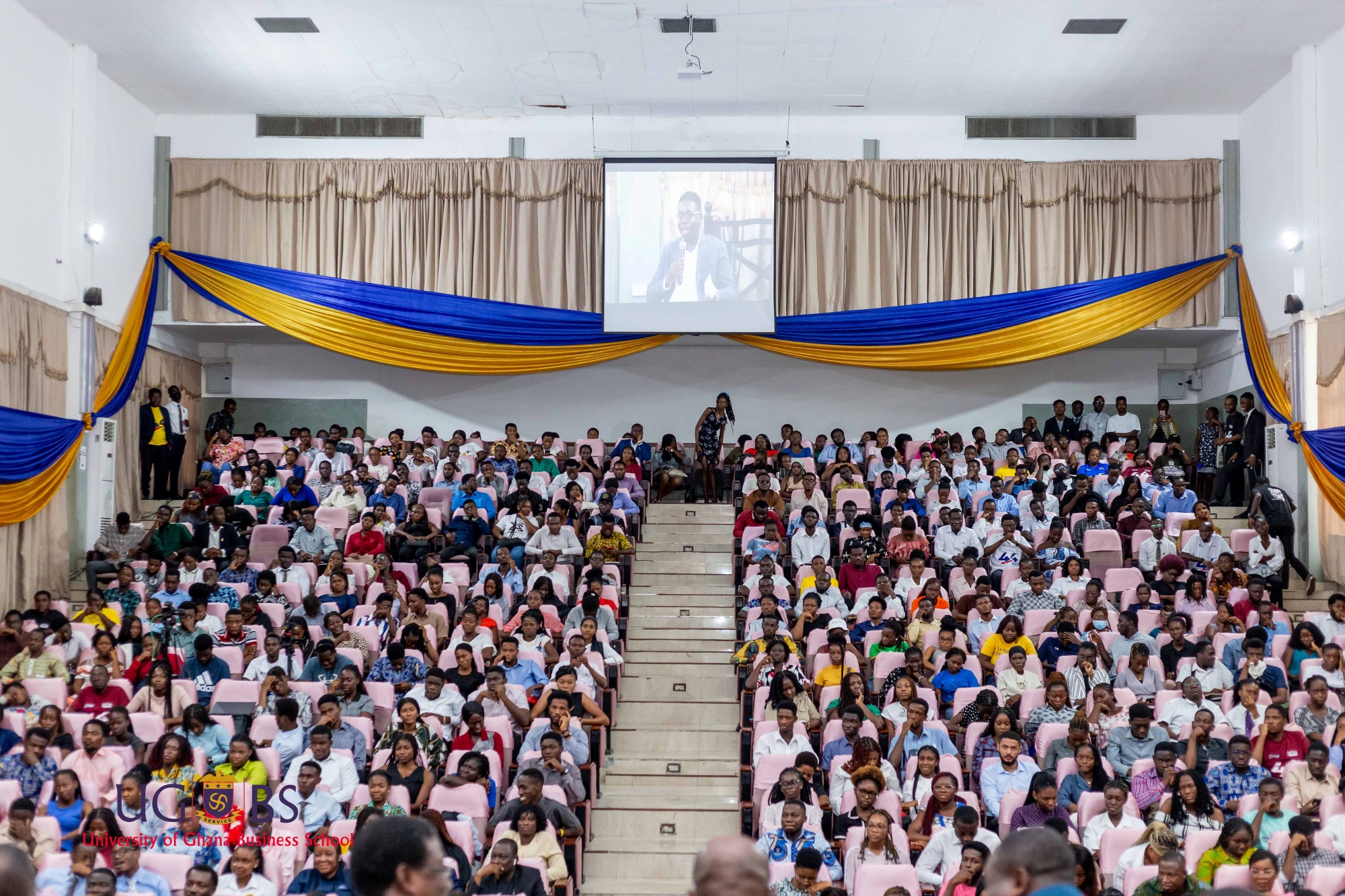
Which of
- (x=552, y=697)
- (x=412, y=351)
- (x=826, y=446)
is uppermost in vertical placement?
(x=412, y=351)

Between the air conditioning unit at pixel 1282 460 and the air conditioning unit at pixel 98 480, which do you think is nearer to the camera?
the air conditioning unit at pixel 98 480

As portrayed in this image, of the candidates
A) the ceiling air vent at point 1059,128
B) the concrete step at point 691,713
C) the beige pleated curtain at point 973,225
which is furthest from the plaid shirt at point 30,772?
the ceiling air vent at point 1059,128

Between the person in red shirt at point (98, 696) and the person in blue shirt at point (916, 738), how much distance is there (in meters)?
4.70

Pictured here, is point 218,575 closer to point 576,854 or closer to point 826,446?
point 576,854

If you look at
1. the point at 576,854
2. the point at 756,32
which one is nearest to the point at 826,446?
the point at 756,32

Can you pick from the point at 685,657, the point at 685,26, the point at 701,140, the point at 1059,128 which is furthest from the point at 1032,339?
the point at 685,657

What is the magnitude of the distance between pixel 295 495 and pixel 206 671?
3478mm

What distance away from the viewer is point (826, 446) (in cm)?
1338

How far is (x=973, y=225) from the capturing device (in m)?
13.9

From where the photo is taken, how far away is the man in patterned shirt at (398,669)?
8.62m

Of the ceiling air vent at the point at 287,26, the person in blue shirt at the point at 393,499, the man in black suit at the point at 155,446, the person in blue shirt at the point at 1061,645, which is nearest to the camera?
the person in blue shirt at the point at 1061,645

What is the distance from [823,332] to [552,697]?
6785 millimetres

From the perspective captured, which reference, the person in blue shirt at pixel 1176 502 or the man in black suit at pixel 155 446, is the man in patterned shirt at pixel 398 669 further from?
the person in blue shirt at pixel 1176 502

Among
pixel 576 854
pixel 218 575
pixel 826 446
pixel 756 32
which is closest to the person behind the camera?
pixel 576 854
